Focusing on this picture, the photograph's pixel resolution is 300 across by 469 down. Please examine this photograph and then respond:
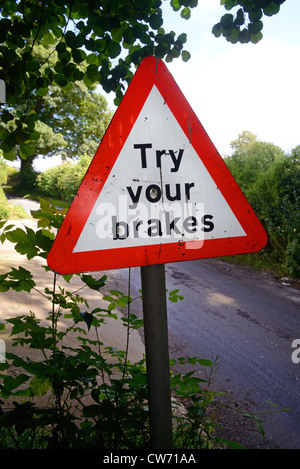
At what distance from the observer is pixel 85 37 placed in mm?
1783

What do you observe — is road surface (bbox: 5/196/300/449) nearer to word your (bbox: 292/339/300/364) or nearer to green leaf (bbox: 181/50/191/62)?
word your (bbox: 292/339/300/364)

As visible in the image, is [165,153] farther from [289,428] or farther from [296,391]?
[296,391]

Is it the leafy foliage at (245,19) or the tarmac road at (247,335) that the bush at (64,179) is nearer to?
the tarmac road at (247,335)

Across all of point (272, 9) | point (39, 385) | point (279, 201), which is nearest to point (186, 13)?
point (272, 9)

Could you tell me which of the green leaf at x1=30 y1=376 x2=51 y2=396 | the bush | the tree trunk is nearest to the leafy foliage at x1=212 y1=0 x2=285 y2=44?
the green leaf at x1=30 y1=376 x2=51 y2=396

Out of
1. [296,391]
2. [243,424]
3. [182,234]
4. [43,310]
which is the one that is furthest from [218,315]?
[182,234]

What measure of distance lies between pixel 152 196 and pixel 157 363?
1.99 ft

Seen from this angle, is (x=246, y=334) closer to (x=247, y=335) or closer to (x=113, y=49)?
(x=247, y=335)

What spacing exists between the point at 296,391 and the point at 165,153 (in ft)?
9.97

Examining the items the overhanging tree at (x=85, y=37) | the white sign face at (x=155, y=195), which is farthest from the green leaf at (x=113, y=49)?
the white sign face at (x=155, y=195)

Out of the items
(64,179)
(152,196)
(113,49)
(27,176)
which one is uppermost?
(27,176)

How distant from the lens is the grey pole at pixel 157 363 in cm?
103

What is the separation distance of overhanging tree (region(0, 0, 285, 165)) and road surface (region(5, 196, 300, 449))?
8.31 ft

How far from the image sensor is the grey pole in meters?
1.03
